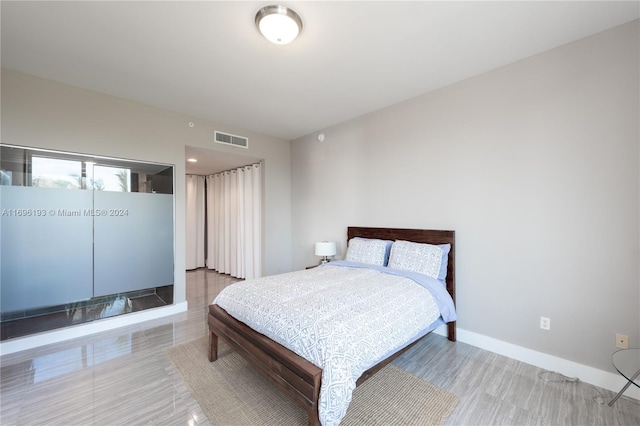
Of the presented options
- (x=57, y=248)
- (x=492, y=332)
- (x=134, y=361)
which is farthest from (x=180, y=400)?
(x=492, y=332)

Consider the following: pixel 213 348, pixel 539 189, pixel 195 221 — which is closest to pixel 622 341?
pixel 539 189

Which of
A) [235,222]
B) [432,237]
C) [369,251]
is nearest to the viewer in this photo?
[432,237]

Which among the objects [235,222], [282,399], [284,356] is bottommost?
[282,399]

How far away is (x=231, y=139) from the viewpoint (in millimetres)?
4242

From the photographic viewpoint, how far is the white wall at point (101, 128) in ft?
8.71

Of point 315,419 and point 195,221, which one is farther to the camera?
point 195,221

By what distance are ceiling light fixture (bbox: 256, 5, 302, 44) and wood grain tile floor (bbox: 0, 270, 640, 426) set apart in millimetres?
2792

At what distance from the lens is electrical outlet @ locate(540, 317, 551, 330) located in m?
2.28

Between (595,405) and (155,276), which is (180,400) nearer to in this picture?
(155,276)

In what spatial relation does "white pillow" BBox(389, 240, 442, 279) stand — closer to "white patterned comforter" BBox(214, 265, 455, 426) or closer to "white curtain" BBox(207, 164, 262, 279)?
"white patterned comforter" BBox(214, 265, 455, 426)

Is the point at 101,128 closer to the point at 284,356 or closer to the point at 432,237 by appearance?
the point at 284,356

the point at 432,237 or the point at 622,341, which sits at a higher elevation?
the point at 432,237

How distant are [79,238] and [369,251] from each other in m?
3.45

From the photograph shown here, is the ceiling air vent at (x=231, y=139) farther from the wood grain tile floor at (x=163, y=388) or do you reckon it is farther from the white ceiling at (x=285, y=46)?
the wood grain tile floor at (x=163, y=388)
